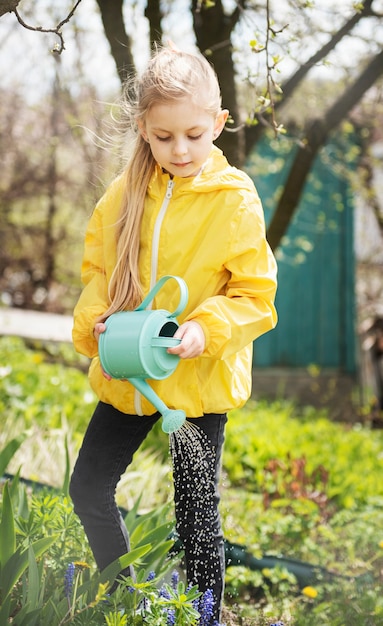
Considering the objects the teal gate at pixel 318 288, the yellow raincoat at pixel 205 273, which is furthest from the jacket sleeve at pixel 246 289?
the teal gate at pixel 318 288

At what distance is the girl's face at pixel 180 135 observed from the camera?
71.7 inches

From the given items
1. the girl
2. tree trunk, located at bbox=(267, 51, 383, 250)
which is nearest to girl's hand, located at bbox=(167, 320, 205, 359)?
the girl

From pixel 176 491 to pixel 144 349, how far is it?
19.3 inches

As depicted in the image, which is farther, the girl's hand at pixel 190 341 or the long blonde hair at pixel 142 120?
the long blonde hair at pixel 142 120

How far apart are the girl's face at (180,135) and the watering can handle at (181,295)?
29 centimetres

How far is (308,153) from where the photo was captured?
395 cm

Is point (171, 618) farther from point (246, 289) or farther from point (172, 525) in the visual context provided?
point (246, 289)

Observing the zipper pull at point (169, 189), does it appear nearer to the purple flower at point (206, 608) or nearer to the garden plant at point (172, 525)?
the garden plant at point (172, 525)

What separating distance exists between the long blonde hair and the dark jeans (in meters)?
0.33

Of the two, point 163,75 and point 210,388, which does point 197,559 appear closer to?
point 210,388

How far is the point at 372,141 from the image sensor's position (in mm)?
7297

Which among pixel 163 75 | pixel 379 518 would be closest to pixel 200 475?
pixel 163 75

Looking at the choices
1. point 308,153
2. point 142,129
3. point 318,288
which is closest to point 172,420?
point 142,129

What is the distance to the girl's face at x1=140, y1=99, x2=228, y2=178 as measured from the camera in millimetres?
1822
